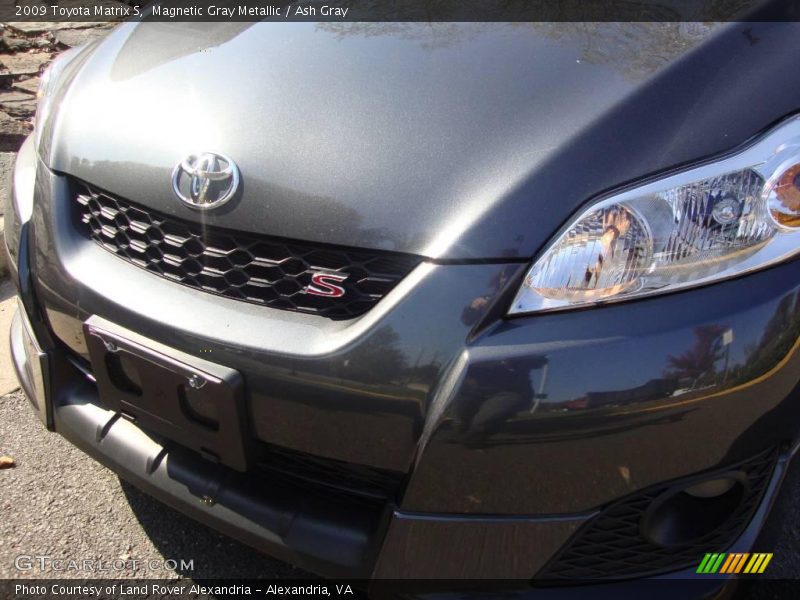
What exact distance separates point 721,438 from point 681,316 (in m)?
0.24

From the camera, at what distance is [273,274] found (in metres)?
1.45

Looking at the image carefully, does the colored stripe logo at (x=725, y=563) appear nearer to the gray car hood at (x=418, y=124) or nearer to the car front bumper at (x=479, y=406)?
the car front bumper at (x=479, y=406)

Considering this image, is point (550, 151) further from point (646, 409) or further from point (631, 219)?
point (646, 409)

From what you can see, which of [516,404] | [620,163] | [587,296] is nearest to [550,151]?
[620,163]

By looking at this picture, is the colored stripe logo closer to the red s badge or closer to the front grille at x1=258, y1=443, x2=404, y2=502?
the front grille at x1=258, y1=443, x2=404, y2=502

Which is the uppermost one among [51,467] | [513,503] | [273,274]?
[273,274]

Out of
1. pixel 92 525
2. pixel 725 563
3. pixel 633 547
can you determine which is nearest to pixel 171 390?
pixel 92 525

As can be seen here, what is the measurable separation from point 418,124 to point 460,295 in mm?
393

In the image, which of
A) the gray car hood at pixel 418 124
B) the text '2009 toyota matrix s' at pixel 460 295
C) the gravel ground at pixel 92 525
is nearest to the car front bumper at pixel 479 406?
the text '2009 toyota matrix s' at pixel 460 295

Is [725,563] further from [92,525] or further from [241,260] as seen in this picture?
[92,525]

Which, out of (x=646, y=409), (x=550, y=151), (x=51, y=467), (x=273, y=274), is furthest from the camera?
(x=51, y=467)

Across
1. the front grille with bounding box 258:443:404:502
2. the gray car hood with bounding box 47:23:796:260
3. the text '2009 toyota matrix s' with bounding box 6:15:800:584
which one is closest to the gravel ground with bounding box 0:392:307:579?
the text '2009 toyota matrix s' with bounding box 6:15:800:584

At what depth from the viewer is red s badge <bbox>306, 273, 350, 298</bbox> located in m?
1.39

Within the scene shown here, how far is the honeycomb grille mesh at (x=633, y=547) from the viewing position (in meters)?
1.36
